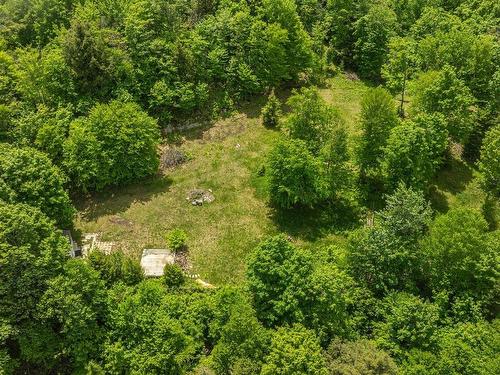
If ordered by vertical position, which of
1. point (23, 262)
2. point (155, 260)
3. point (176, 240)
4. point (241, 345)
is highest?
point (23, 262)

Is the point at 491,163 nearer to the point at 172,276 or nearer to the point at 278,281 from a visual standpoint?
the point at 278,281

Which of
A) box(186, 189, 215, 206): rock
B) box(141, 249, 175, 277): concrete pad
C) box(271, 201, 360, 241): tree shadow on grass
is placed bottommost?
box(141, 249, 175, 277): concrete pad

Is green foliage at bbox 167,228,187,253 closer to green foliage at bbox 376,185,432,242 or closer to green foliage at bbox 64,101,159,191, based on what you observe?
green foliage at bbox 64,101,159,191

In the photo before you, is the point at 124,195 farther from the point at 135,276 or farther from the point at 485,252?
the point at 485,252

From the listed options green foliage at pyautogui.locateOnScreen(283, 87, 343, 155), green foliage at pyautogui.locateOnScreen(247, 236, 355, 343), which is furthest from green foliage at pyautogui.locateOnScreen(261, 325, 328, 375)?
green foliage at pyautogui.locateOnScreen(283, 87, 343, 155)

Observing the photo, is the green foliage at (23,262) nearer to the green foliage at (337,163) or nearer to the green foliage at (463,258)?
the green foliage at (337,163)

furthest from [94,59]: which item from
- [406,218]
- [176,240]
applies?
[406,218]
